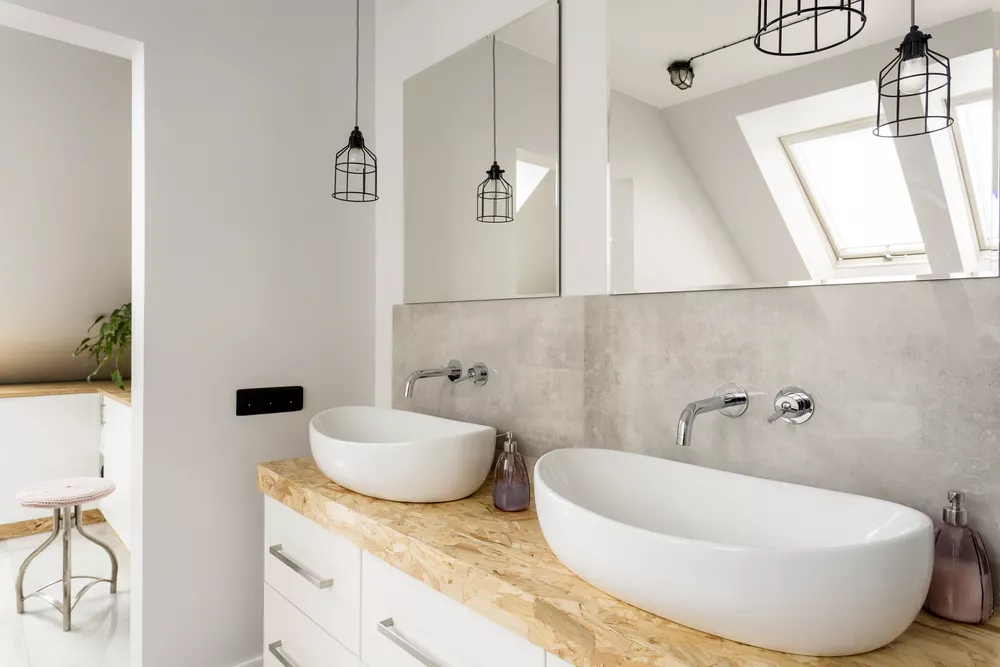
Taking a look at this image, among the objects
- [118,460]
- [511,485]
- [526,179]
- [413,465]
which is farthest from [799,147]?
[118,460]

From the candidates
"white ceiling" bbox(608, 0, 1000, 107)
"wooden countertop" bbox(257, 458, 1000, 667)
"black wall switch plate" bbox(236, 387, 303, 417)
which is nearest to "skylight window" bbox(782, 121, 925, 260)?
"white ceiling" bbox(608, 0, 1000, 107)

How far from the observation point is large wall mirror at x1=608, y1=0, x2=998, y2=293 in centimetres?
98

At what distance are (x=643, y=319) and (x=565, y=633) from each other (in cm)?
76

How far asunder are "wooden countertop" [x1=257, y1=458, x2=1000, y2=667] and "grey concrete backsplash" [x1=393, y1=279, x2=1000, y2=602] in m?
0.24

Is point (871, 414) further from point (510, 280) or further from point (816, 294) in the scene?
point (510, 280)

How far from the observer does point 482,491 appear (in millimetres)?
1592

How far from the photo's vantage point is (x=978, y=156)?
97 cm

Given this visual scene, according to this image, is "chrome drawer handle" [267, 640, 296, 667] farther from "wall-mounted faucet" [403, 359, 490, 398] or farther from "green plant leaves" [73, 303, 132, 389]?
"green plant leaves" [73, 303, 132, 389]

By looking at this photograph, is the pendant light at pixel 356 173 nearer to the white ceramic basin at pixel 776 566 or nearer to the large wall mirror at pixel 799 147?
the large wall mirror at pixel 799 147

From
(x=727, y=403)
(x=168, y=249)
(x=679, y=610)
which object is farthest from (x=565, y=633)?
(x=168, y=249)

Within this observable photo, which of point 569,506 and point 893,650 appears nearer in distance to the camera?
point 893,650

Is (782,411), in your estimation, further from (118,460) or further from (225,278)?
(118,460)

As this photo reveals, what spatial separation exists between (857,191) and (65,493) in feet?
9.90

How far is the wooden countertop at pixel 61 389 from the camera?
3271 millimetres
